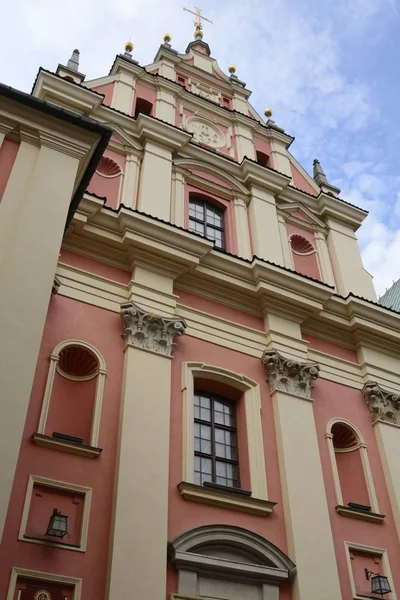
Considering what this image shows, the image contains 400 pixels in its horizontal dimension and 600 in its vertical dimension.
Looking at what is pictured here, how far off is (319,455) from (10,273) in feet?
25.3

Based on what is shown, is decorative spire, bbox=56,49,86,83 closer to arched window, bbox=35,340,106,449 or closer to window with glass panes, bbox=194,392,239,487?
arched window, bbox=35,340,106,449

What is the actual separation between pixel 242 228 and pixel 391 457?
721 centimetres

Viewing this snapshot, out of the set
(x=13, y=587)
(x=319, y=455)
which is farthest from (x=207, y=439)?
(x=13, y=587)

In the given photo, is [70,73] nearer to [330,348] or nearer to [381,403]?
[330,348]

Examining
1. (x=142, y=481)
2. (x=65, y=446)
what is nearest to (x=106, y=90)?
(x=65, y=446)

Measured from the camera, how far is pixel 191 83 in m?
23.0

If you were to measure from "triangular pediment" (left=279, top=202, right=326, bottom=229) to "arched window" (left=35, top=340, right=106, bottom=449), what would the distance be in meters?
9.34

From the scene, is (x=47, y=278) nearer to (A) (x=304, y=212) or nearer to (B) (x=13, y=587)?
(B) (x=13, y=587)

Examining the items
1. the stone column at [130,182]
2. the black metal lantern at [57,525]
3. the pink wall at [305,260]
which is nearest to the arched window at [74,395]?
the black metal lantern at [57,525]

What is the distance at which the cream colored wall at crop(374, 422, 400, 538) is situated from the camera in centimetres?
1413

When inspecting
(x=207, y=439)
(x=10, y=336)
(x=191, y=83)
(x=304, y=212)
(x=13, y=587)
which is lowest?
(x=13, y=587)

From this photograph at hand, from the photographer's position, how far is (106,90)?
20.1 meters

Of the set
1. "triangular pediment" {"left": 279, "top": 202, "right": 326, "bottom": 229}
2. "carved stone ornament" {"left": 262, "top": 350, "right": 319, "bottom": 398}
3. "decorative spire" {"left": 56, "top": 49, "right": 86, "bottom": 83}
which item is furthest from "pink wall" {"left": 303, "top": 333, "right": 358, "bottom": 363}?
"decorative spire" {"left": 56, "top": 49, "right": 86, "bottom": 83}

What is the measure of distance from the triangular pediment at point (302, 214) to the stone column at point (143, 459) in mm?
7483
